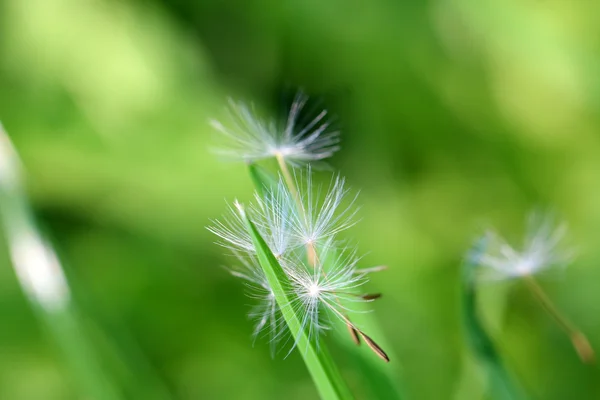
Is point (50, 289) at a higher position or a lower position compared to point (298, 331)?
higher

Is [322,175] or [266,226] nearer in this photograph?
[266,226]

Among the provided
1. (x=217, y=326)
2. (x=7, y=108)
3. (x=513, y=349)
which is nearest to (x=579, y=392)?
(x=513, y=349)

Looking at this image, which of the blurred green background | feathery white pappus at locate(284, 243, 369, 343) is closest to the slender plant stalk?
feathery white pappus at locate(284, 243, 369, 343)

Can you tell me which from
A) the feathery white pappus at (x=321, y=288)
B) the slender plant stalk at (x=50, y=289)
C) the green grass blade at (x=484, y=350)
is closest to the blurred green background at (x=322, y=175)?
the slender plant stalk at (x=50, y=289)

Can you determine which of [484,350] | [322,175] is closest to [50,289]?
[484,350]

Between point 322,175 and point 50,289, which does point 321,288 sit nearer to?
point 50,289

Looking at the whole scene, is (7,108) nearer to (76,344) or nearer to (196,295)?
(196,295)
